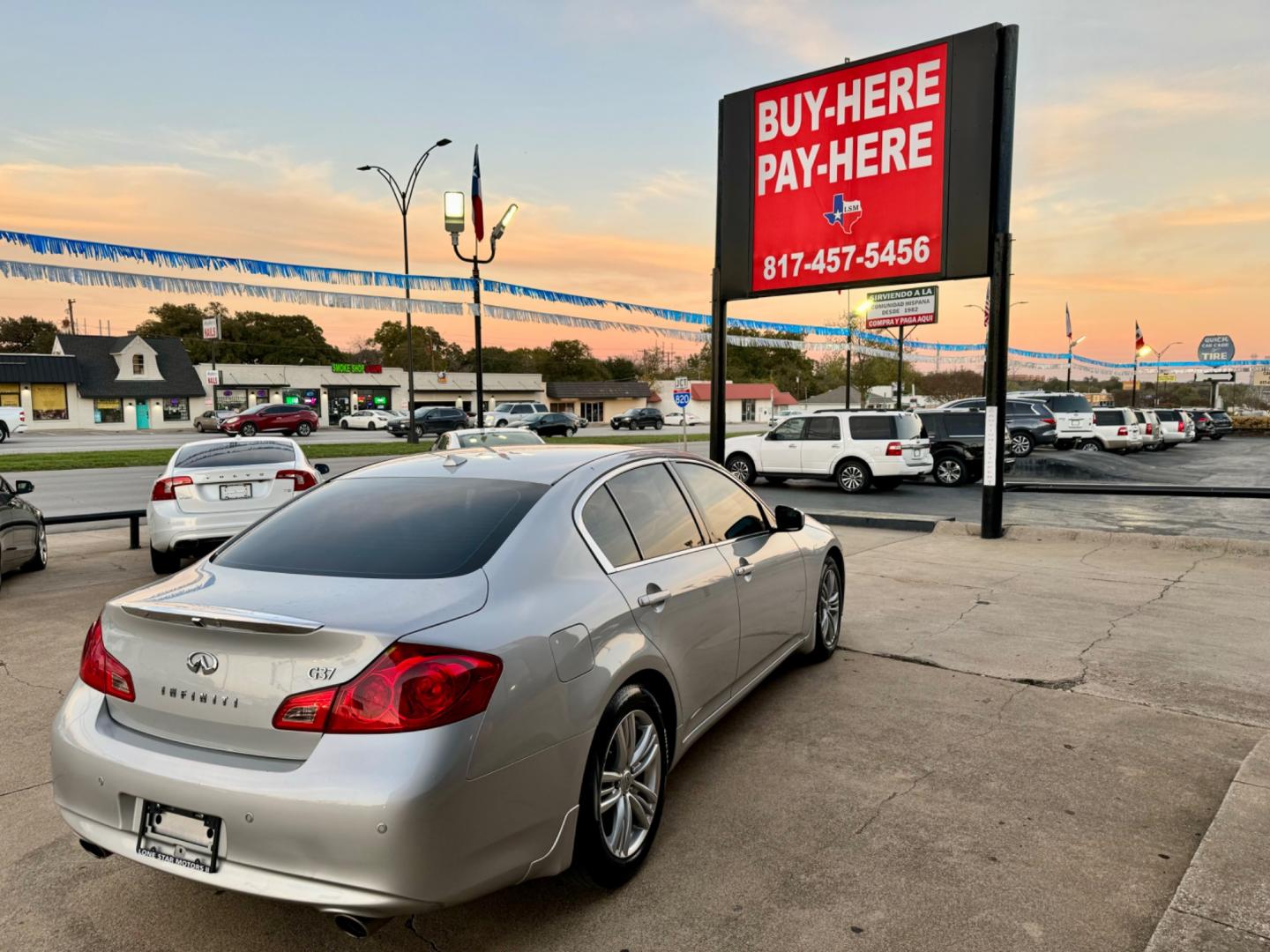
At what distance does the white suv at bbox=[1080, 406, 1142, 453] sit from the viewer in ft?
94.3

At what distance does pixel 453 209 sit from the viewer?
1669 centimetres

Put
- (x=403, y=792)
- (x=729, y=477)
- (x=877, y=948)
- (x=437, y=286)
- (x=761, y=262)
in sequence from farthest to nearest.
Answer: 1. (x=437, y=286)
2. (x=761, y=262)
3. (x=729, y=477)
4. (x=877, y=948)
5. (x=403, y=792)

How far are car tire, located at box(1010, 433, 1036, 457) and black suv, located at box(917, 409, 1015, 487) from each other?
21.9ft

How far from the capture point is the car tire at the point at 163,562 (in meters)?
8.40

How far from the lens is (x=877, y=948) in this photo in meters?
2.58

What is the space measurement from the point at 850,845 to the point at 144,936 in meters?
2.47

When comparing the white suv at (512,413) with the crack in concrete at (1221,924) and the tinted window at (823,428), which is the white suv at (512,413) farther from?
the crack in concrete at (1221,924)

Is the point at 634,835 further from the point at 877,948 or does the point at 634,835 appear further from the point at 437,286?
the point at 437,286

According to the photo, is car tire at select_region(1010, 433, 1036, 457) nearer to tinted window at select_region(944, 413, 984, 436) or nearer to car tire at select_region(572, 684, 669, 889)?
tinted window at select_region(944, 413, 984, 436)

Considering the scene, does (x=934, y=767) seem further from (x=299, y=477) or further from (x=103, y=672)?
(x=299, y=477)

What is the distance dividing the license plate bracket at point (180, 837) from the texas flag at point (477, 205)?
17382 mm

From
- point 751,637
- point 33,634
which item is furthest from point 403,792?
point 33,634

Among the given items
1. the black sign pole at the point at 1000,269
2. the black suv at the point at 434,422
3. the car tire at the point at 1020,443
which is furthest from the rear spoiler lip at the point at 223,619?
the black suv at the point at 434,422

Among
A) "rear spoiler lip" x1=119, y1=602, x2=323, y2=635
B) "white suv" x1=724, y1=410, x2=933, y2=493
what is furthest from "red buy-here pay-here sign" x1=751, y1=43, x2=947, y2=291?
"rear spoiler lip" x1=119, y1=602, x2=323, y2=635
